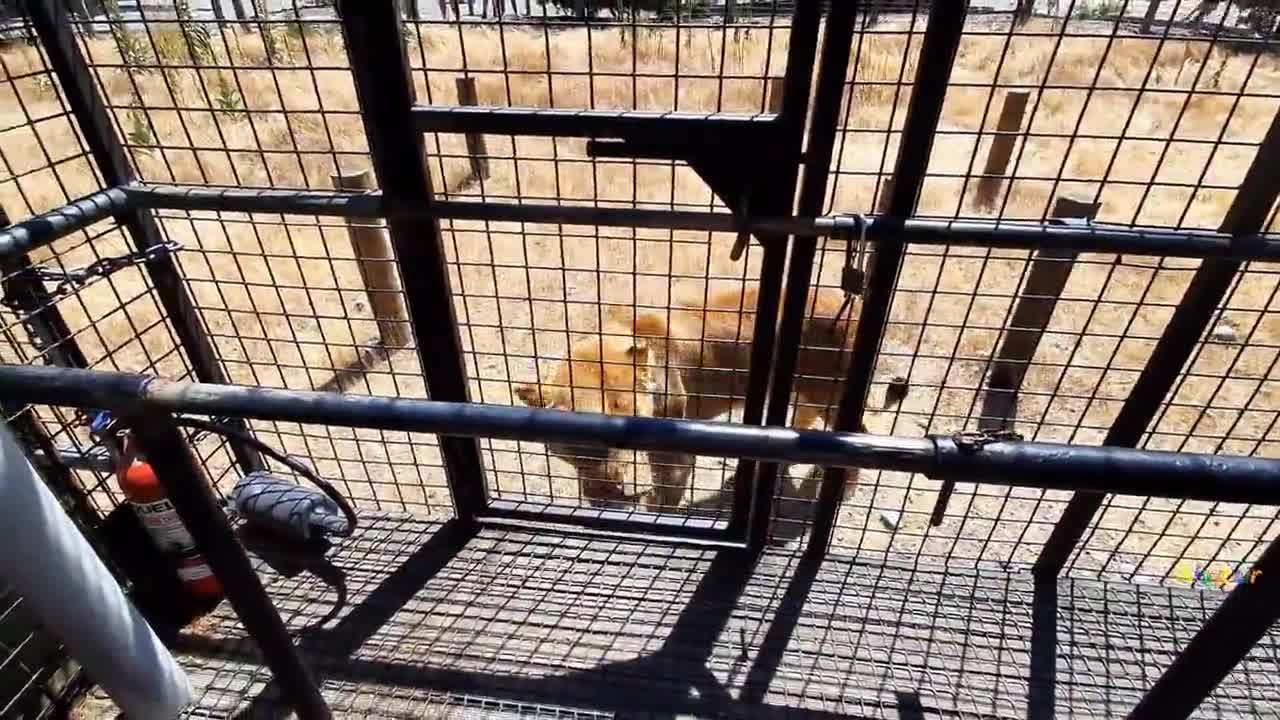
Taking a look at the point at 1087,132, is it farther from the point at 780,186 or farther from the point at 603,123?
the point at 603,123

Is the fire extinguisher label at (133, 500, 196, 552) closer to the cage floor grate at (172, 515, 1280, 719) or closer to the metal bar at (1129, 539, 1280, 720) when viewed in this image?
the cage floor grate at (172, 515, 1280, 719)

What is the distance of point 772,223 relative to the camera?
6.32 feet

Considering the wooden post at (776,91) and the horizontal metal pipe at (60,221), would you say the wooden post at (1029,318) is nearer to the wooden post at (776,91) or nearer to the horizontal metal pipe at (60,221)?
the wooden post at (776,91)

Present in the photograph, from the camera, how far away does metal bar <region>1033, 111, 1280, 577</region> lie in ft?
5.84

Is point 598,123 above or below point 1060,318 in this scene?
above

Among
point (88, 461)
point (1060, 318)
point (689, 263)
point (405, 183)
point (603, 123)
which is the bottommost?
point (1060, 318)

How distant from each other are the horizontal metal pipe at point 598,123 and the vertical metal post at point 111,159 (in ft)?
3.52

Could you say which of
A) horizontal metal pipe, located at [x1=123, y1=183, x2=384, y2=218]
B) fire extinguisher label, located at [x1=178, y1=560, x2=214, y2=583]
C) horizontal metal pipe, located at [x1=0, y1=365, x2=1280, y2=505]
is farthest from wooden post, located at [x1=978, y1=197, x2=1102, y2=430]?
fire extinguisher label, located at [x1=178, y1=560, x2=214, y2=583]

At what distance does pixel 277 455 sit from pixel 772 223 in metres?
1.55

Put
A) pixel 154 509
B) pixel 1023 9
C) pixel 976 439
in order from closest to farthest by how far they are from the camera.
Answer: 1. pixel 976 439
2. pixel 1023 9
3. pixel 154 509

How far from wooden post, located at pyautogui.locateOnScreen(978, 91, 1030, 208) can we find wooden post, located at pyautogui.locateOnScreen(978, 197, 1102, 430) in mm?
686

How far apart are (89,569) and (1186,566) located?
13.8 feet

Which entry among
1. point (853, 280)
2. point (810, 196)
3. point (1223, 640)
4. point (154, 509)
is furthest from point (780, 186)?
point (154, 509)

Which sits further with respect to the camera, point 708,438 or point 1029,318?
point 1029,318
